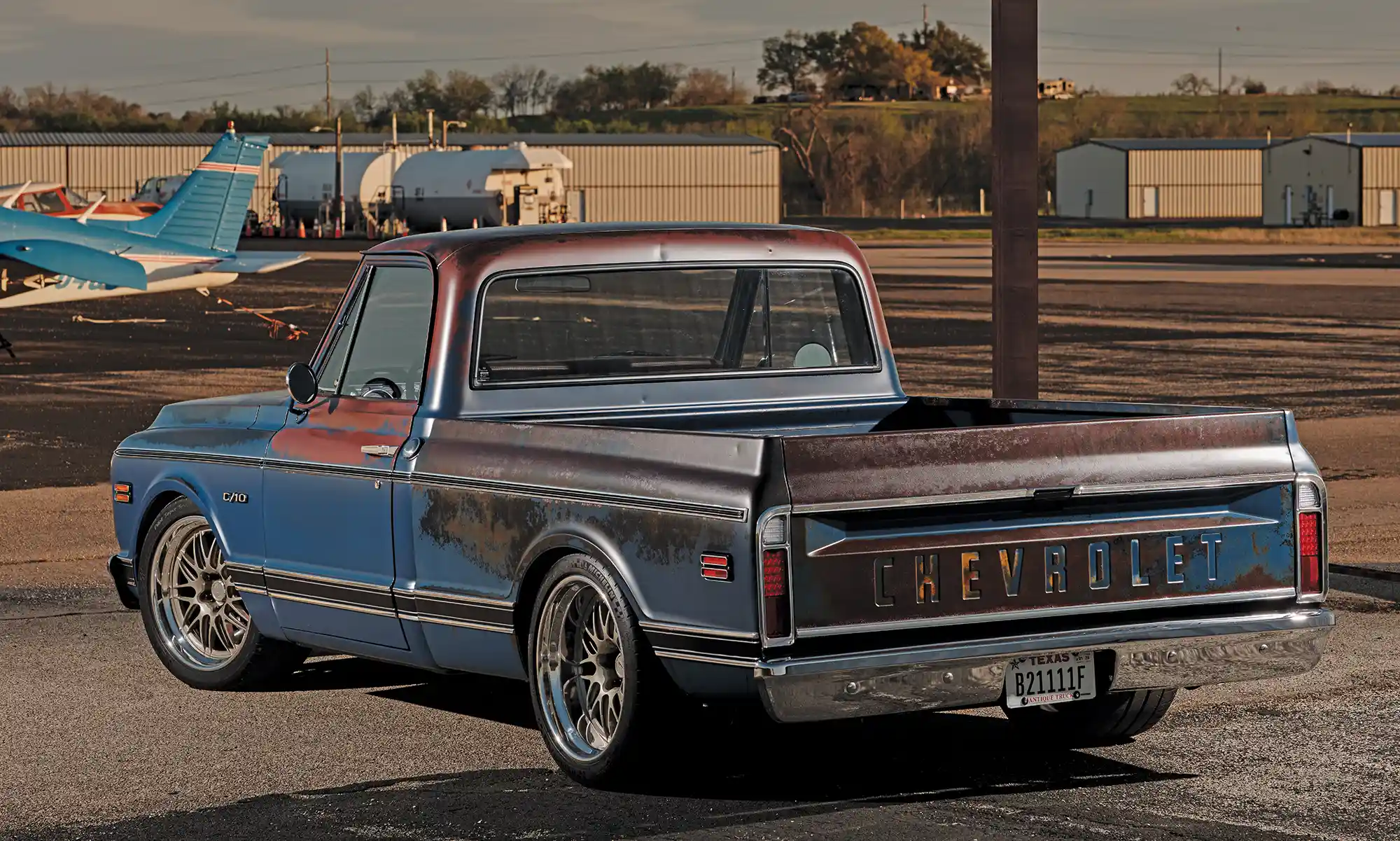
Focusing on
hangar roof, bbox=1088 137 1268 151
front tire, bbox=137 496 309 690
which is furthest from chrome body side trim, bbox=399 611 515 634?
hangar roof, bbox=1088 137 1268 151

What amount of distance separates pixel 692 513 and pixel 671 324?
2090 mm

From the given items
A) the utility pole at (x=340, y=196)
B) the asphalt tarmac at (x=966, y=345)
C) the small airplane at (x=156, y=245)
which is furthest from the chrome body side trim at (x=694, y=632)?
the utility pole at (x=340, y=196)

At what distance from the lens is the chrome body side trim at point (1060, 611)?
6062 mm

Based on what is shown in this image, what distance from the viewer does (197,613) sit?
8.51 metres

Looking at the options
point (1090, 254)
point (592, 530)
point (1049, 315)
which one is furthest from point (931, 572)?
point (1090, 254)

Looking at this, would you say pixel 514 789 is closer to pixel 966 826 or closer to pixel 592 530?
pixel 592 530

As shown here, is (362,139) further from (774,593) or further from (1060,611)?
(774,593)

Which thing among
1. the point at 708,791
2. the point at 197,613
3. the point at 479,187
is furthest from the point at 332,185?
the point at 708,791

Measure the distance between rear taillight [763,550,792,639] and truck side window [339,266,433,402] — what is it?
2000 mm

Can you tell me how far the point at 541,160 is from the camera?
88625 millimetres

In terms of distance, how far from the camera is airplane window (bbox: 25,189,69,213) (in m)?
51.2

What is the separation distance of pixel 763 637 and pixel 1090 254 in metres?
65.9

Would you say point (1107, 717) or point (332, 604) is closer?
point (1107, 717)

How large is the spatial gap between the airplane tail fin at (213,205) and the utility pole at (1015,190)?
3041 cm
